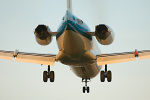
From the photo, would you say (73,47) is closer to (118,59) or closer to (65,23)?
(65,23)

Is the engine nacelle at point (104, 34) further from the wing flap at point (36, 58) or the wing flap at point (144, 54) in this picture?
the wing flap at point (36, 58)

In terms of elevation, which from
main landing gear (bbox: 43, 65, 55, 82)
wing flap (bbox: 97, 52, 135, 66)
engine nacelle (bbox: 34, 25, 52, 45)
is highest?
engine nacelle (bbox: 34, 25, 52, 45)

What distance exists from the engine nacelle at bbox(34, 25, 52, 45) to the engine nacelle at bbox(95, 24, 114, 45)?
11.4 feet

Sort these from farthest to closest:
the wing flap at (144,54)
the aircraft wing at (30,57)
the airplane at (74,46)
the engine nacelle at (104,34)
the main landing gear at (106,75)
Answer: the main landing gear at (106,75)
the aircraft wing at (30,57)
the wing flap at (144,54)
the engine nacelle at (104,34)
the airplane at (74,46)

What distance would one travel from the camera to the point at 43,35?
1050 inches

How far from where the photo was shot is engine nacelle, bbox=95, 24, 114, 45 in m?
26.3

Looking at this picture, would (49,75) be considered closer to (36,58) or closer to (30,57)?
(36,58)

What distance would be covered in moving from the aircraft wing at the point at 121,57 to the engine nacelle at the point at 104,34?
308 cm

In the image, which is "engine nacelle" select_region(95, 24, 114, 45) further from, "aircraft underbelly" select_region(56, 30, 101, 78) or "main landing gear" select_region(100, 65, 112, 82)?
"main landing gear" select_region(100, 65, 112, 82)

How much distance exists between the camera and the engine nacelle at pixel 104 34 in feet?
86.3

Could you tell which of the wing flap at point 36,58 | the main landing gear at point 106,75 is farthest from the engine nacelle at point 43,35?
the main landing gear at point 106,75

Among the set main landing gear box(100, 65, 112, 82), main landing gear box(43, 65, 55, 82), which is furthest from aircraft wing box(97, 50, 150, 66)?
main landing gear box(43, 65, 55, 82)

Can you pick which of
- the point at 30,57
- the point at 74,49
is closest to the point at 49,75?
the point at 30,57

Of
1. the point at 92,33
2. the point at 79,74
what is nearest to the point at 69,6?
the point at 92,33
